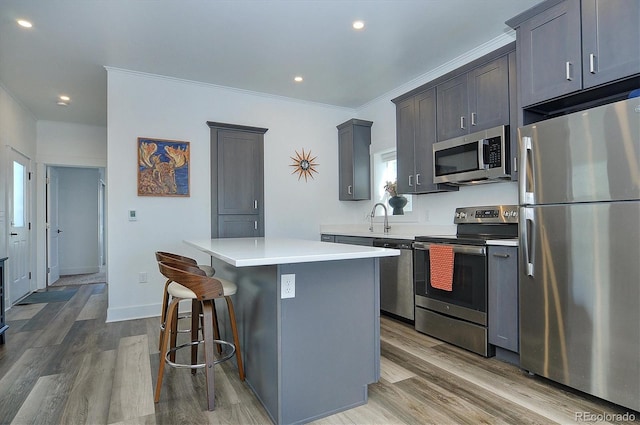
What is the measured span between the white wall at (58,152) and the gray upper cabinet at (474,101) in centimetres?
559

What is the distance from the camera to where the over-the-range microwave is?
3.02 meters

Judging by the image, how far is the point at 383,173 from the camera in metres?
4.97

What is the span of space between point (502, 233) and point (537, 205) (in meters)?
0.82

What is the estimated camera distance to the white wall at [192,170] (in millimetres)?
3930

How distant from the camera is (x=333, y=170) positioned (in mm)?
5301

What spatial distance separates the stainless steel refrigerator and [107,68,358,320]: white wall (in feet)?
10.0

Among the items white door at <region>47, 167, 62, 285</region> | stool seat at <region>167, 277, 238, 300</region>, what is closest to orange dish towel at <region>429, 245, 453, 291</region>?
stool seat at <region>167, 277, 238, 300</region>

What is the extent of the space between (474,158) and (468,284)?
44.7 inches

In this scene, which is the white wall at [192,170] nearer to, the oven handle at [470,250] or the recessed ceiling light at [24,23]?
the recessed ceiling light at [24,23]

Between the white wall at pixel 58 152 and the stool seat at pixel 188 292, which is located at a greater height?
the white wall at pixel 58 152

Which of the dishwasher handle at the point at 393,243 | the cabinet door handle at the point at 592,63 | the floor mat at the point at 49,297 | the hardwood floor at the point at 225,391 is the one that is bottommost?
the floor mat at the point at 49,297

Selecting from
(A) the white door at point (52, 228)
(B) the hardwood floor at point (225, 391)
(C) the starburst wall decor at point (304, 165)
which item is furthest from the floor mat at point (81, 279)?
(C) the starburst wall decor at point (304, 165)

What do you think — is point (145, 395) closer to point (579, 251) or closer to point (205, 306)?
point (205, 306)

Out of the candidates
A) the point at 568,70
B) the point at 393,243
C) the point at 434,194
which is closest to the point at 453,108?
the point at 434,194
